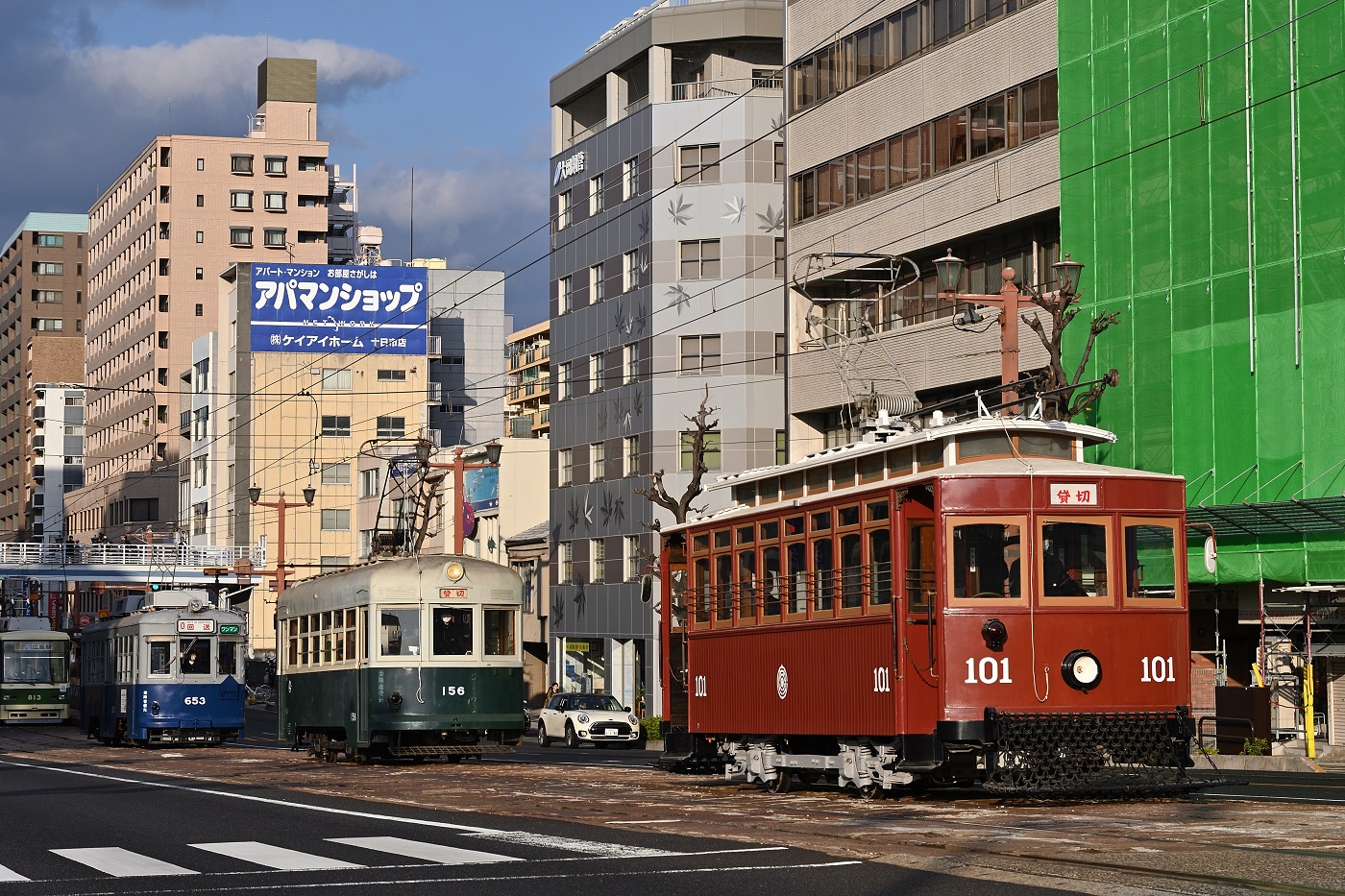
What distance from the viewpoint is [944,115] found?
4491cm

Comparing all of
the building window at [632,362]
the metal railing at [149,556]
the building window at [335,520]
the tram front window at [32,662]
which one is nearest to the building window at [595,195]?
the building window at [632,362]

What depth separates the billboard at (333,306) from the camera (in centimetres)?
10406

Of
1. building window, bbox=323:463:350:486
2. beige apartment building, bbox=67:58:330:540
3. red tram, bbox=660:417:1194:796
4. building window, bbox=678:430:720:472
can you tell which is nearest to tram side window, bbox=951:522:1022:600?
red tram, bbox=660:417:1194:796

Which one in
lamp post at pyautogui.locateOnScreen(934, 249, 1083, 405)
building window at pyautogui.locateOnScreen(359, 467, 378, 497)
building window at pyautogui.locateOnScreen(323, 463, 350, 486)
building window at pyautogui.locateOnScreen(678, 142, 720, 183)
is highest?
building window at pyautogui.locateOnScreen(678, 142, 720, 183)

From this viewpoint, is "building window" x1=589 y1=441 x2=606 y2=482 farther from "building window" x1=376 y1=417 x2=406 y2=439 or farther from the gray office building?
"building window" x1=376 y1=417 x2=406 y2=439

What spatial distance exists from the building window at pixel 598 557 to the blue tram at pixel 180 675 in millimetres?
18677

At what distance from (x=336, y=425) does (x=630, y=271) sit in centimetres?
4941

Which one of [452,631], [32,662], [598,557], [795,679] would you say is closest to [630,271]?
[598,557]

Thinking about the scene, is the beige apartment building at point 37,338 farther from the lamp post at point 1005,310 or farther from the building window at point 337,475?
the lamp post at point 1005,310

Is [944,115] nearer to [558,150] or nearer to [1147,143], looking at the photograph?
[1147,143]

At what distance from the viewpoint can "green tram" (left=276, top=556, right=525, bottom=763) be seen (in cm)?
2983

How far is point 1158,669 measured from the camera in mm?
18094

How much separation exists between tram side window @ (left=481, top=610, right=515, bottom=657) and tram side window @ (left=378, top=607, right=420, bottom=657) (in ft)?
3.71

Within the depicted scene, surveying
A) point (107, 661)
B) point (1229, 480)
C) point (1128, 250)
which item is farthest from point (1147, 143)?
point (107, 661)
